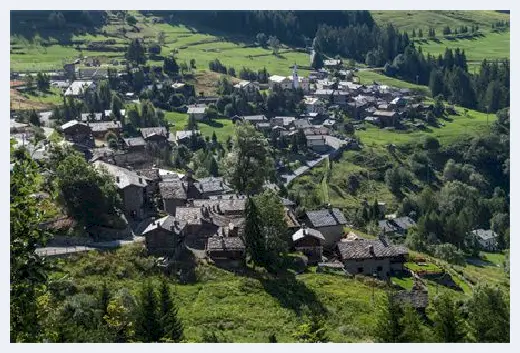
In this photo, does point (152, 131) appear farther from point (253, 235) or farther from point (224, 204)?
point (253, 235)

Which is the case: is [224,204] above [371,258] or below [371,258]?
above

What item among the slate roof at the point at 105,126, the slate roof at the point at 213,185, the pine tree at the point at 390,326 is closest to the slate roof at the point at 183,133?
the slate roof at the point at 105,126

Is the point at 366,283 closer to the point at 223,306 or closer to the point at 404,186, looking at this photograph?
the point at 223,306

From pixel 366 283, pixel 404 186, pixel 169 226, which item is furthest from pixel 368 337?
pixel 404 186

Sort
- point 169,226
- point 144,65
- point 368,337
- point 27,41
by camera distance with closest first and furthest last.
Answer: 1. point 368,337
2. point 169,226
3. point 144,65
4. point 27,41

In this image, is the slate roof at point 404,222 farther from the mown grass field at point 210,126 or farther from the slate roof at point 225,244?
the slate roof at point 225,244

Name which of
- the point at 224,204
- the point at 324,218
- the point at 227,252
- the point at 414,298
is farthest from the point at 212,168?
the point at 414,298
